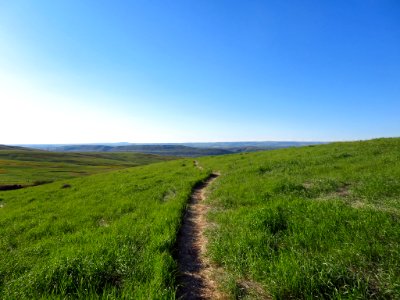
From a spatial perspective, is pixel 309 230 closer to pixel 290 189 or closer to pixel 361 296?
pixel 361 296

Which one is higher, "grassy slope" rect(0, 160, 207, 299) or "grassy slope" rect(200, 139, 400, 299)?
"grassy slope" rect(200, 139, 400, 299)

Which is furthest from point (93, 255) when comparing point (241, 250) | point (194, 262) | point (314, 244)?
point (314, 244)

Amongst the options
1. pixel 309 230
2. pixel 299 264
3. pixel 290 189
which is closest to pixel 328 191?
pixel 290 189

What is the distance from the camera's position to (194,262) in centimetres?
749

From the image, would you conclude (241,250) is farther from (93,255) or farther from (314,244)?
(93,255)

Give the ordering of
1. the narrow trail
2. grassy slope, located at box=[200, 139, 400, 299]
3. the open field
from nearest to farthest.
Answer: grassy slope, located at box=[200, 139, 400, 299]
the open field
the narrow trail

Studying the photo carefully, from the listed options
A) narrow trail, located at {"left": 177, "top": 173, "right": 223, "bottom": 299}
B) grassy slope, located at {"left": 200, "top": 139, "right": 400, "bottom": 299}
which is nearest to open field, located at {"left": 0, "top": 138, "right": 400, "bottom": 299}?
grassy slope, located at {"left": 200, "top": 139, "right": 400, "bottom": 299}

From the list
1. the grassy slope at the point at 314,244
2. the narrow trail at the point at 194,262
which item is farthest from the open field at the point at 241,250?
the narrow trail at the point at 194,262

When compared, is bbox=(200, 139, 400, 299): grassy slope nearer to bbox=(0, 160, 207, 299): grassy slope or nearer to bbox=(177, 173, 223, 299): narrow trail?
bbox=(177, 173, 223, 299): narrow trail

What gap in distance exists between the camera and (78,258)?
23.6 ft

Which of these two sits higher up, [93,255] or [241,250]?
[241,250]

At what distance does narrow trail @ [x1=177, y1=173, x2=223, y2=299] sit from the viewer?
5.91 meters

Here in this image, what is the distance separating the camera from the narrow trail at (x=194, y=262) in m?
5.91

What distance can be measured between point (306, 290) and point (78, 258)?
6.15 meters
